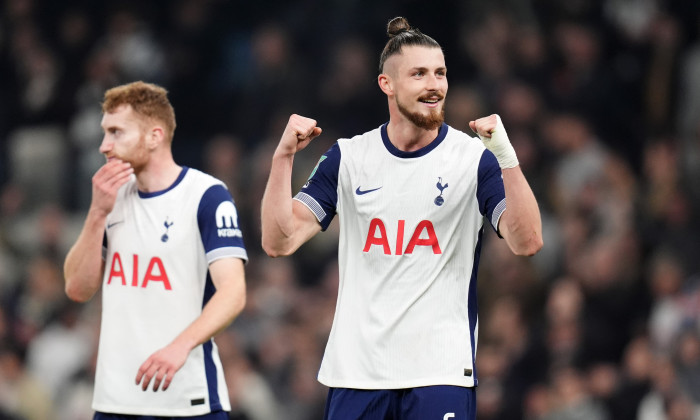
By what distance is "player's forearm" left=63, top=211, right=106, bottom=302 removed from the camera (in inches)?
253

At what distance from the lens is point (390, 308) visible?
564cm

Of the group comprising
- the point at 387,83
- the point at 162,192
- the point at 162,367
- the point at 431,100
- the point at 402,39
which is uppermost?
the point at 402,39

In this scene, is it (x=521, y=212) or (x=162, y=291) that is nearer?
(x=521, y=212)

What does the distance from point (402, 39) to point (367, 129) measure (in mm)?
7258

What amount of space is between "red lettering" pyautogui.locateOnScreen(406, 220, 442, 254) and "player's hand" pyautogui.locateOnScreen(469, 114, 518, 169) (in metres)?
0.48

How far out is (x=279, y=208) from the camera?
18.8 feet

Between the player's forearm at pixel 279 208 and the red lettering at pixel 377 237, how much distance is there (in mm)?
367

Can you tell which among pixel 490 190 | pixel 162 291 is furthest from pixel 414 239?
pixel 162 291

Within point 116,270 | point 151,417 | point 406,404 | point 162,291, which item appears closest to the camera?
point 406,404

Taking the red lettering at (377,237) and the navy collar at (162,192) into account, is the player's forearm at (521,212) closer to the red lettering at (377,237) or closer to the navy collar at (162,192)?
the red lettering at (377,237)

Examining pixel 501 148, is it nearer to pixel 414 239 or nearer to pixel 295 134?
pixel 414 239

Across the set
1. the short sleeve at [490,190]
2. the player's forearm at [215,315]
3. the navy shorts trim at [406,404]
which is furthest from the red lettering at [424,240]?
the player's forearm at [215,315]

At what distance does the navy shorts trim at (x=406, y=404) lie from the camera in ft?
18.0

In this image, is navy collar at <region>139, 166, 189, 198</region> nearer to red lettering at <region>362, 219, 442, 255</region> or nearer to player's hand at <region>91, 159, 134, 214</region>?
player's hand at <region>91, 159, 134, 214</region>
